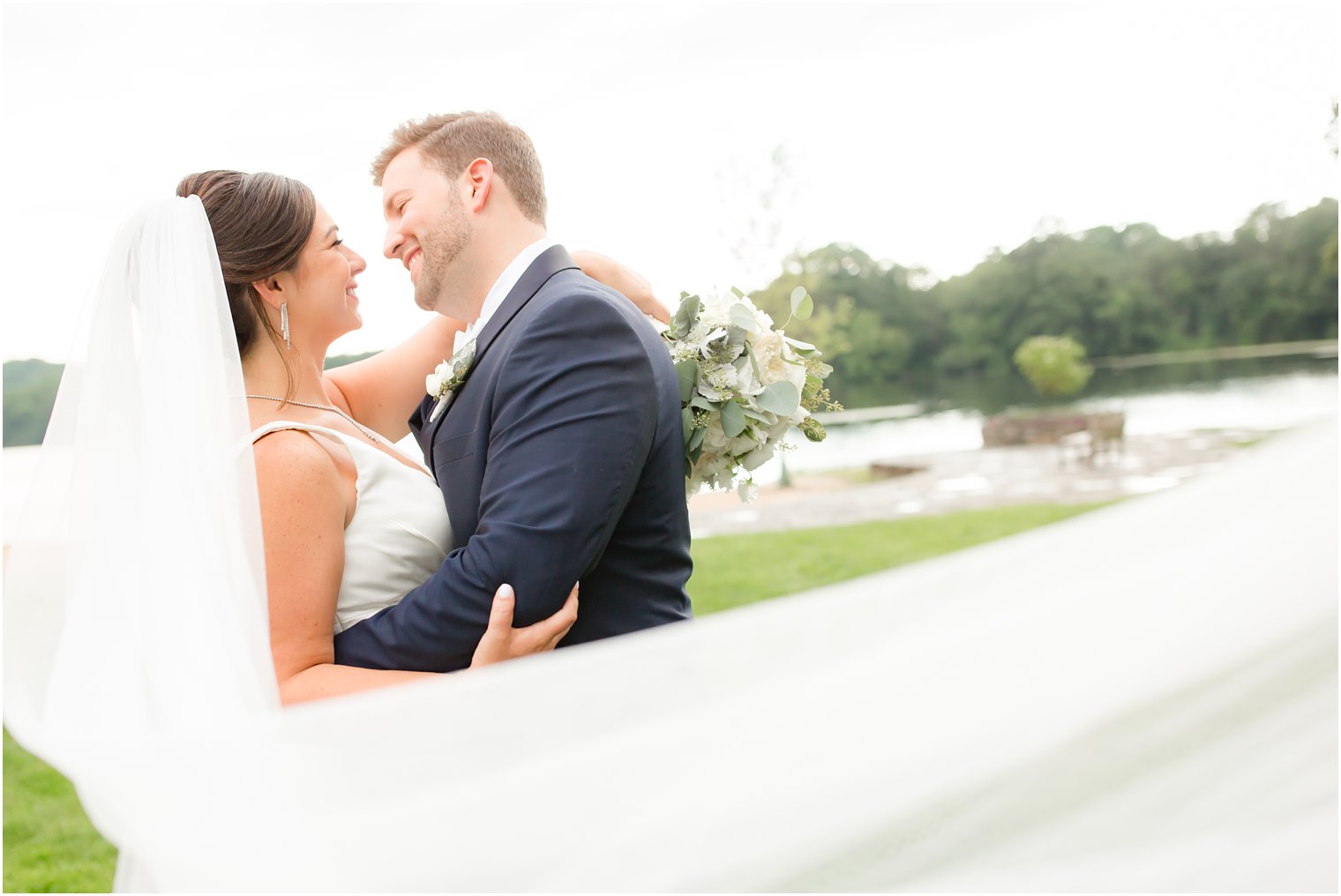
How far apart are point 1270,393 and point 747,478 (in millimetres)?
32392

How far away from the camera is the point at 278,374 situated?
7.14 feet

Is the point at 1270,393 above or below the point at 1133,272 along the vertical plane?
below

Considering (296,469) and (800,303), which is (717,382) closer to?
(800,303)

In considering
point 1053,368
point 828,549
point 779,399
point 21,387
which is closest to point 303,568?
point 779,399

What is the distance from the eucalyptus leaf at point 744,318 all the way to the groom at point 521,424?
15.3 inches

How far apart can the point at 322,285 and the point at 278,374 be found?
0.73ft

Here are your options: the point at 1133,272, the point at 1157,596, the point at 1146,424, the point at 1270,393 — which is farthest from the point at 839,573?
the point at 1133,272

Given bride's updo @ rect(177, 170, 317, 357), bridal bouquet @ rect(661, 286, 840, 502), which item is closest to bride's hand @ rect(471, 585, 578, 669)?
bridal bouquet @ rect(661, 286, 840, 502)

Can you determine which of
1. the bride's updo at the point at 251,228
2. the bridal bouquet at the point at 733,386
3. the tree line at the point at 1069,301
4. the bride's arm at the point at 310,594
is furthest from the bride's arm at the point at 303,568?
the tree line at the point at 1069,301

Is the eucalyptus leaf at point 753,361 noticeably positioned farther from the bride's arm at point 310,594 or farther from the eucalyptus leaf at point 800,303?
the bride's arm at point 310,594

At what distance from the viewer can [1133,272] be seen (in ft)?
158

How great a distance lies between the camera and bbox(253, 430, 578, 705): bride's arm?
177 centimetres

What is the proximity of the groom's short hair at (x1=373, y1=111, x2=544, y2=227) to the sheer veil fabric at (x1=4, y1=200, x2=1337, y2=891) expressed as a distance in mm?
1429

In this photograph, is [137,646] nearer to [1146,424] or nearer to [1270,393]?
[1146,424]
